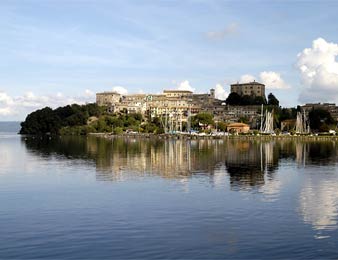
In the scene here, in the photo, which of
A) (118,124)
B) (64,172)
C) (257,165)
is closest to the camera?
(64,172)

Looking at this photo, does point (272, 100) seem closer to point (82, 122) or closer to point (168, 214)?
point (82, 122)

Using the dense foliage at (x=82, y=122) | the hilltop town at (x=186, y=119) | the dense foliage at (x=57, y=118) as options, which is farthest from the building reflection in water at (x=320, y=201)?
the dense foliage at (x=57, y=118)

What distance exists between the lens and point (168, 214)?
24359mm

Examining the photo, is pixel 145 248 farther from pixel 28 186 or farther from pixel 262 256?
pixel 28 186

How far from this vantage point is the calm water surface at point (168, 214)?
720 inches

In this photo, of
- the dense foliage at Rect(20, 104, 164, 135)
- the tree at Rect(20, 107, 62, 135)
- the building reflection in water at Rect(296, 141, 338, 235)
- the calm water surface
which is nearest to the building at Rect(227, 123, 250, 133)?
the dense foliage at Rect(20, 104, 164, 135)

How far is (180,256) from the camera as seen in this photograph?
17.2 metres

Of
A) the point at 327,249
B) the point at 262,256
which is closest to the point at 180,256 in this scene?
the point at 262,256

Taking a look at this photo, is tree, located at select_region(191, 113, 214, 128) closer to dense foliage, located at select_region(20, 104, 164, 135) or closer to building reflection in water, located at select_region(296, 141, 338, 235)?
dense foliage, located at select_region(20, 104, 164, 135)

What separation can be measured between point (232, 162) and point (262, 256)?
37.0m

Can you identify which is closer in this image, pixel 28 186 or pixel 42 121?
pixel 28 186

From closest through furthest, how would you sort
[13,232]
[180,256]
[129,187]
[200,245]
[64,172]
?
[180,256], [200,245], [13,232], [129,187], [64,172]

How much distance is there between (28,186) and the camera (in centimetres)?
3466

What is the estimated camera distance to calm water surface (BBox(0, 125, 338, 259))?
18.3 metres
